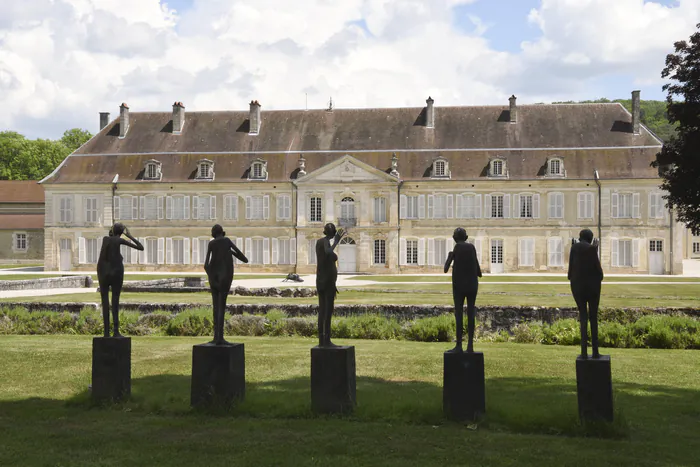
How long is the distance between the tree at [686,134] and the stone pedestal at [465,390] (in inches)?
483

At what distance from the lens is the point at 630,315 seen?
14.1 m

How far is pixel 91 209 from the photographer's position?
4209 cm

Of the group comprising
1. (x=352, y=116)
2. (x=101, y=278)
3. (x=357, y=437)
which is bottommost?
(x=357, y=437)

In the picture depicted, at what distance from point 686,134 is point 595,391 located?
12.6 meters

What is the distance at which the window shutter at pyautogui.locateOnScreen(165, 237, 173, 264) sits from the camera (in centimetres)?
4159

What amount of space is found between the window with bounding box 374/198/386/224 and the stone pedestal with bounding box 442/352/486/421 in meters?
33.4

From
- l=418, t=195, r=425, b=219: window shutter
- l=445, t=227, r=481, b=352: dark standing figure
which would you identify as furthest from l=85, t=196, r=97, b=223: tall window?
l=445, t=227, r=481, b=352: dark standing figure

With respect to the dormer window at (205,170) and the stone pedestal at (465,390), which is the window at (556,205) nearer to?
the dormer window at (205,170)

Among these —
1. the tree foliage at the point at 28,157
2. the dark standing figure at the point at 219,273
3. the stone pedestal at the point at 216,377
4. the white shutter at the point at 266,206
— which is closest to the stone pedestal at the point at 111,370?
the stone pedestal at the point at 216,377

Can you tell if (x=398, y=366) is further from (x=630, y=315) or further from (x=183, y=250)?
(x=183, y=250)

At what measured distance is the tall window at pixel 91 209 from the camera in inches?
1657

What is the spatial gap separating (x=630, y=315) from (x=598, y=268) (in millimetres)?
7606

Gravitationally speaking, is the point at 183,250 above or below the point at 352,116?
below

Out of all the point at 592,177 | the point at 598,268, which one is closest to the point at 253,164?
the point at 592,177
